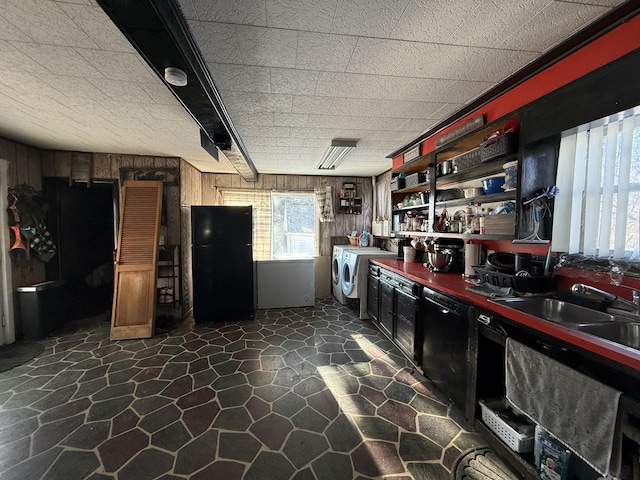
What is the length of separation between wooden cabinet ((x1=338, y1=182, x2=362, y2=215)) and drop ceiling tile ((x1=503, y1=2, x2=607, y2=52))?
12.0 ft

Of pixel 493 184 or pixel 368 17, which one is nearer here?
pixel 368 17

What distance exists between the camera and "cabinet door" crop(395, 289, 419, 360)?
94.2 inches

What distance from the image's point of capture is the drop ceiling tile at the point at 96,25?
1.20 metres

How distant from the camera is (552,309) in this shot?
1.65 m

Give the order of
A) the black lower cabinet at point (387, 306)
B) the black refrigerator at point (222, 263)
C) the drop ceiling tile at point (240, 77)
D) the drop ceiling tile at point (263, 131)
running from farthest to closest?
the black refrigerator at point (222, 263), the black lower cabinet at point (387, 306), the drop ceiling tile at point (263, 131), the drop ceiling tile at point (240, 77)

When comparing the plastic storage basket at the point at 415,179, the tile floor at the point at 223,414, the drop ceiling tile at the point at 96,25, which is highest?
the drop ceiling tile at the point at 96,25

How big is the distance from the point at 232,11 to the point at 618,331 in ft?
8.28

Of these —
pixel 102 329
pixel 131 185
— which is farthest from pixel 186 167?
pixel 102 329

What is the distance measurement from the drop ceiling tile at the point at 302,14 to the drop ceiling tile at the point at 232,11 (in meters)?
0.05

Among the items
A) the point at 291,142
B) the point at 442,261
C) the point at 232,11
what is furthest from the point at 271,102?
the point at 442,261

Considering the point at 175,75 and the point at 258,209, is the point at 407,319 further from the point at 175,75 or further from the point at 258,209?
the point at 258,209

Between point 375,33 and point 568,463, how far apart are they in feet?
7.77

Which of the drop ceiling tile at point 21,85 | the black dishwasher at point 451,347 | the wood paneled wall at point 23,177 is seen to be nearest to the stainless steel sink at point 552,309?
the black dishwasher at point 451,347

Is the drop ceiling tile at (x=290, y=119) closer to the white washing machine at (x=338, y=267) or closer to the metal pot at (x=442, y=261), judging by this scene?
the metal pot at (x=442, y=261)
